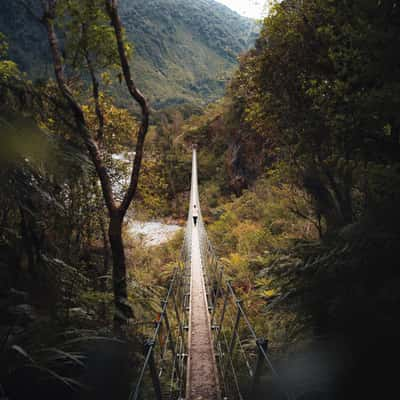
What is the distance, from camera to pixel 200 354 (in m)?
2.25

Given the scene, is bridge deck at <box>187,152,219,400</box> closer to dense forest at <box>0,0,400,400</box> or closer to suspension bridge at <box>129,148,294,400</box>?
suspension bridge at <box>129,148,294,400</box>

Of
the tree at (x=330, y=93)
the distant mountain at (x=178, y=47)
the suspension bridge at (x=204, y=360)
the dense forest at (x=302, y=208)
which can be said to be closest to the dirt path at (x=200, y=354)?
the suspension bridge at (x=204, y=360)

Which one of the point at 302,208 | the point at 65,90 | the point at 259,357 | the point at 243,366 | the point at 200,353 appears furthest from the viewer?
the point at 302,208

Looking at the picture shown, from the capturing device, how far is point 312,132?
2.56m

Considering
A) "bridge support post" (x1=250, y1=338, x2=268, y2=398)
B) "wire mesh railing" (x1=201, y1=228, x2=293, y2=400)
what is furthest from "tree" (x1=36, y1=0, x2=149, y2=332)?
"bridge support post" (x1=250, y1=338, x2=268, y2=398)

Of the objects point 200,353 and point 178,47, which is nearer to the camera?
point 200,353

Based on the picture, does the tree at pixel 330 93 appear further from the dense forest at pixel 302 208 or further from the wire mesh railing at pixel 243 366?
the wire mesh railing at pixel 243 366

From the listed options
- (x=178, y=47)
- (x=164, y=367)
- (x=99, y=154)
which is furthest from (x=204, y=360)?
(x=178, y=47)

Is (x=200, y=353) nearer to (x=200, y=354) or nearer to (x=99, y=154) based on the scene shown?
(x=200, y=354)

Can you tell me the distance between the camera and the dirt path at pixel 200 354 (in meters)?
1.82

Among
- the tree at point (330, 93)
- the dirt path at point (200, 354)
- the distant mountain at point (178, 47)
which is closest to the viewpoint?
the tree at point (330, 93)

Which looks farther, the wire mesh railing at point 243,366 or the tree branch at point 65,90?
the tree branch at point 65,90

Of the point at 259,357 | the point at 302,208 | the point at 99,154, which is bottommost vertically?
the point at 259,357

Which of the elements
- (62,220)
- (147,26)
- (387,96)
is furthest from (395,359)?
(147,26)
